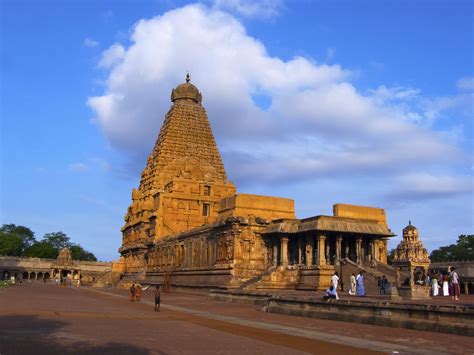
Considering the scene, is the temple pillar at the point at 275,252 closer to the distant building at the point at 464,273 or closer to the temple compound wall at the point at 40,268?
the distant building at the point at 464,273

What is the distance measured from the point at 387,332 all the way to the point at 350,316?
11.9ft

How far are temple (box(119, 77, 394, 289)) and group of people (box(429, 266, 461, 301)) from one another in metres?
5.56

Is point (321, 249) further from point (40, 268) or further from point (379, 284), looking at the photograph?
point (40, 268)

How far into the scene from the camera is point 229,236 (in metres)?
47.1

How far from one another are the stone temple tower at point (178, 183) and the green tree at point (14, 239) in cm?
6444

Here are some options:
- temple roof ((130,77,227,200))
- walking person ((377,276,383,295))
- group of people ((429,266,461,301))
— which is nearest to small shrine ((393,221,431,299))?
group of people ((429,266,461,301))

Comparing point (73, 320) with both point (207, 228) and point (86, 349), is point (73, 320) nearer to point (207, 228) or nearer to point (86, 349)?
point (86, 349)

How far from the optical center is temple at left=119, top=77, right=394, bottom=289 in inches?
1716

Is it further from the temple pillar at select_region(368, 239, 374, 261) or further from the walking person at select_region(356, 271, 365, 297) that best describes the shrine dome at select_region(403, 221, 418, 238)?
the walking person at select_region(356, 271, 365, 297)

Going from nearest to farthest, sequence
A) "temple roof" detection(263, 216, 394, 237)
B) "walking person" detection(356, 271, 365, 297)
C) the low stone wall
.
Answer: the low stone wall
"walking person" detection(356, 271, 365, 297)
"temple roof" detection(263, 216, 394, 237)

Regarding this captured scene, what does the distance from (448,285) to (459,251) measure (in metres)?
80.2

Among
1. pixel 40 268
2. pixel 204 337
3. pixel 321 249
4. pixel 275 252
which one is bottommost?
pixel 204 337

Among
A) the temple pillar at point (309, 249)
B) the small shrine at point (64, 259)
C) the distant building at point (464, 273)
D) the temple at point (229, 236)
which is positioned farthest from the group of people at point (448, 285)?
the small shrine at point (64, 259)

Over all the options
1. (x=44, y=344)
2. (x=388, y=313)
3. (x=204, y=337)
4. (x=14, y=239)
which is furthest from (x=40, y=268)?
(x=44, y=344)
